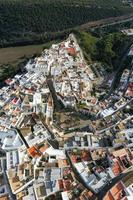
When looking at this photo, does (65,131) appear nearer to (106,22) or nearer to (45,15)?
(106,22)

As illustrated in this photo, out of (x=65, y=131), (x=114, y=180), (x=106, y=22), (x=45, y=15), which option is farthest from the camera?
(x=45, y=15)

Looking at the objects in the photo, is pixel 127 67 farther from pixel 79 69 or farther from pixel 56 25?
pixel 56 25

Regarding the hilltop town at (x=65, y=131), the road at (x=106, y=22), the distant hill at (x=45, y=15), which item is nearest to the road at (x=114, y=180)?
the hilltop town at (x=65, y=131)

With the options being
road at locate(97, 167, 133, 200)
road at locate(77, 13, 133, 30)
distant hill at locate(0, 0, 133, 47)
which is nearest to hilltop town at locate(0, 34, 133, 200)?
road at locate(97, 167, 133, 200)

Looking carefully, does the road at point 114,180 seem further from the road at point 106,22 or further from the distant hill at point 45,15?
the road at point 106,22

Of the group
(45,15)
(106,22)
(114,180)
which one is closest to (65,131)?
(114,180)

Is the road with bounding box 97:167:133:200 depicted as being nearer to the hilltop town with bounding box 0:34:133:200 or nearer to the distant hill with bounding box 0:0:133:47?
the hilltop town with bounding box 0:34:133:200

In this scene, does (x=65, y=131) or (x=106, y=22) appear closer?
(x=65, y=131)
